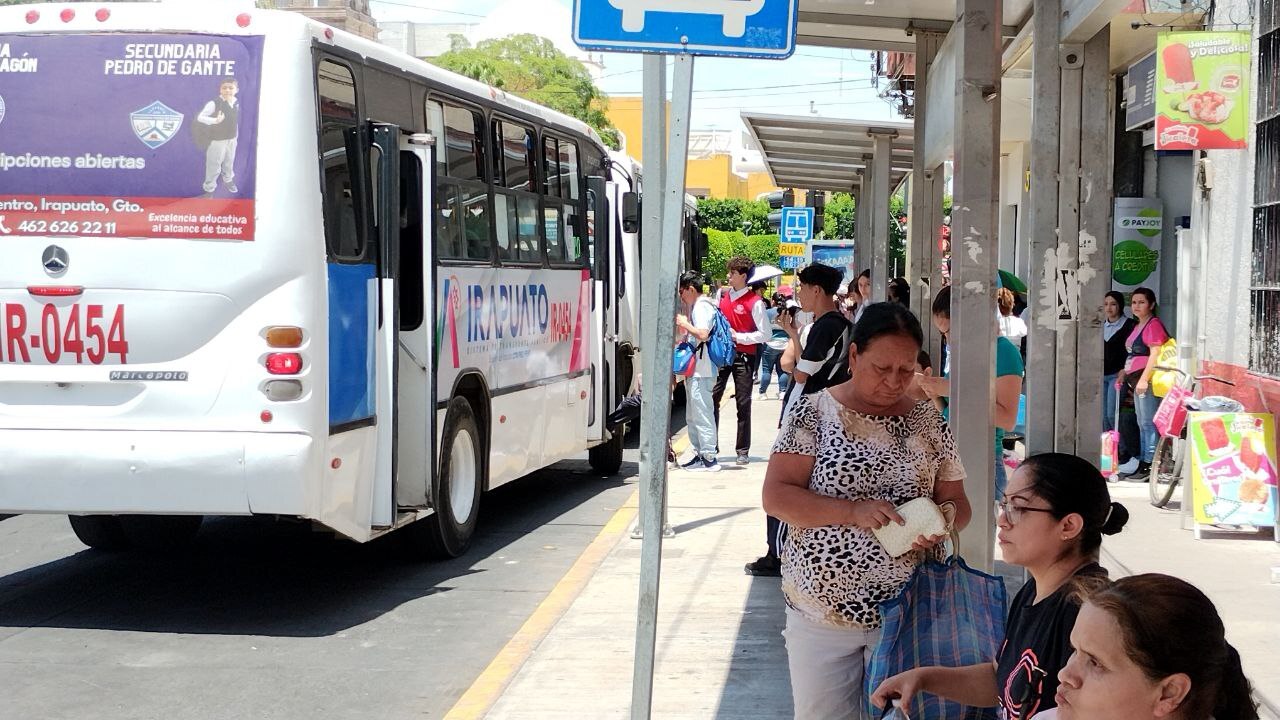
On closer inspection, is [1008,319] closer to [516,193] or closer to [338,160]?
[516,193]

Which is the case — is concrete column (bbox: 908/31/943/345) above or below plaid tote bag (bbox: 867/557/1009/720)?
above

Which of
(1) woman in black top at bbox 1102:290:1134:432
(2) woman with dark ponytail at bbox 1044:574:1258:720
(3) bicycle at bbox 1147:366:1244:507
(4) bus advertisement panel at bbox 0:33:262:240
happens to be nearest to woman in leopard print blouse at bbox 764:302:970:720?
(2) woman with dark ponytail at bbox 1044:574:1258:720

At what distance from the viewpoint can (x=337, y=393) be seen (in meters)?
7.91

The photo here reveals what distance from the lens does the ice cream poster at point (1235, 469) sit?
9797mm

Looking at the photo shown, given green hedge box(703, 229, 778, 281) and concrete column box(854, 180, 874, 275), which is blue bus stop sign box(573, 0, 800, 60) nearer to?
concrete column box(854, 180, 874, 275)

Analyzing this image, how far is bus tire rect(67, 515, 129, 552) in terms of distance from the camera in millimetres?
9852

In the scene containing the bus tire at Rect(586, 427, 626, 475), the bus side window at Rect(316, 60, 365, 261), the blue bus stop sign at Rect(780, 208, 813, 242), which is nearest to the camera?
the bus side window at Rect(316, 60, 365, 261)

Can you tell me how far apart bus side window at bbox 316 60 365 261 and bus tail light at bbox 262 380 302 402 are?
2.63 ft

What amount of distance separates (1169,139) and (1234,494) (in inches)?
94.3

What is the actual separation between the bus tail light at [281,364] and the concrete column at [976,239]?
3271 millimetres

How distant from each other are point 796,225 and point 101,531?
59.3 feet

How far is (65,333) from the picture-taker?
7562 mm

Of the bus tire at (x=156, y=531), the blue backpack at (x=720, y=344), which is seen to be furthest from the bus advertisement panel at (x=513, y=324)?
the bus tire at (x=156, y=531)

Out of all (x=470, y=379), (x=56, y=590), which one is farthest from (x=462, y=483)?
(x=56, y=590)
